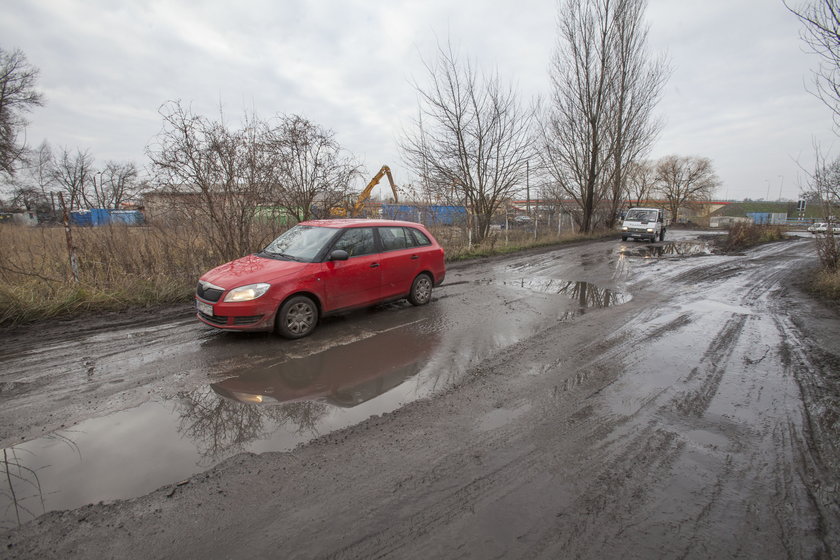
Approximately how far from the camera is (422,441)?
301 centimetres

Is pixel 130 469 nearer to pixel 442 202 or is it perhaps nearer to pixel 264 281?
pixel 264 281

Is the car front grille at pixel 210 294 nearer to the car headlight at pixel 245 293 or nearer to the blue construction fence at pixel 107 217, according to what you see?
the car headlight at pixel 245 293

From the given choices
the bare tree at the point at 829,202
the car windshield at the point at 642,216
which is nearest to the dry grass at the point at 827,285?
the bare tree at the point at 829,202

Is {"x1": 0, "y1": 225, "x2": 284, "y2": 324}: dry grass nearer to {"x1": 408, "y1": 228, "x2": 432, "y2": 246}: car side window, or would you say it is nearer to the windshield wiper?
the windshield wiper

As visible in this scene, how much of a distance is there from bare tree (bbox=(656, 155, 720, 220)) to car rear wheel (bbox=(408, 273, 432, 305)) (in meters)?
50.6

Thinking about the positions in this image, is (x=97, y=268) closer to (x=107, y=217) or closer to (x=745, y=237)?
(x=107, y=217)

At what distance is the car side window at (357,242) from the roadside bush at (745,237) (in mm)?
18173

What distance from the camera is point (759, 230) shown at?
2252 centimetres

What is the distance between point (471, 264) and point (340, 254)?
25.9 ft

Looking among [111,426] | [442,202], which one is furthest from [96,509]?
[442,202]

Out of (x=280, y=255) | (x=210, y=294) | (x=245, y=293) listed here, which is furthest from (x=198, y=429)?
(x=280, y=255)

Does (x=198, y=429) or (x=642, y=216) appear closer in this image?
(x=198, y=429)

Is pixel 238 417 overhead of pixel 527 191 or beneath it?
beneath

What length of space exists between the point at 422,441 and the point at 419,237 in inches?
189
